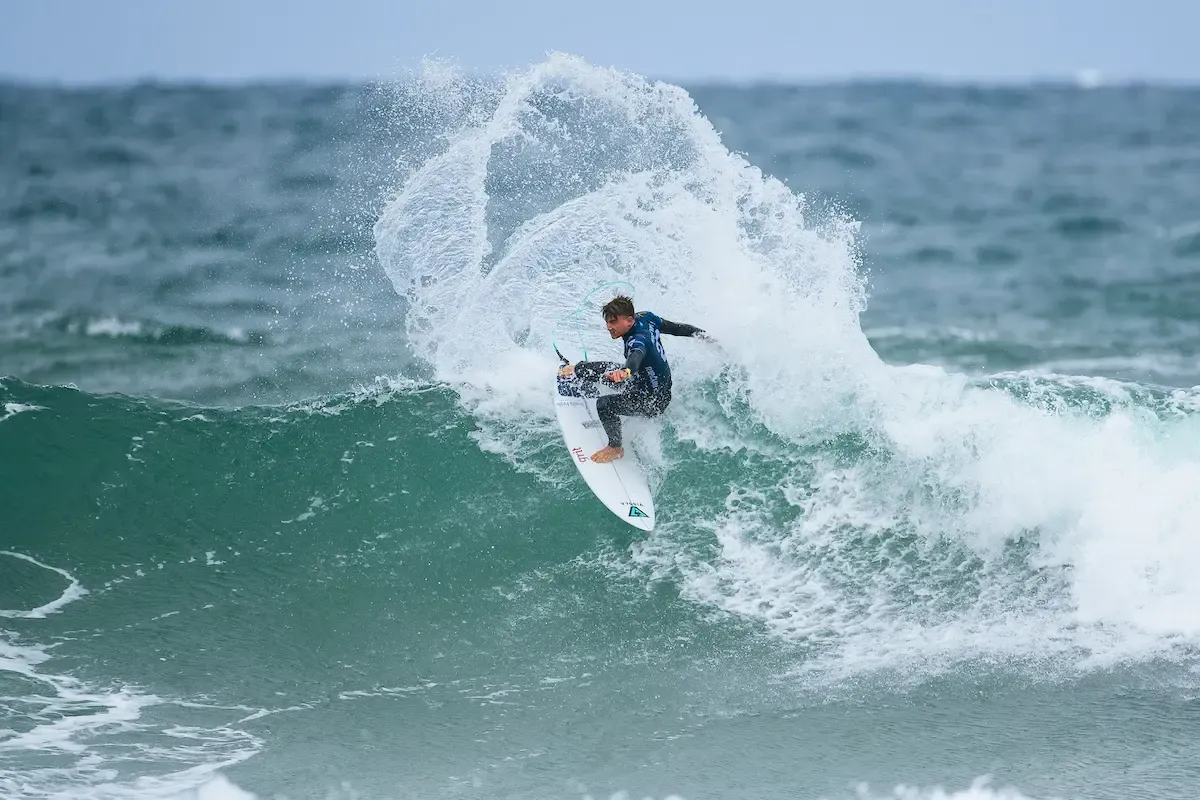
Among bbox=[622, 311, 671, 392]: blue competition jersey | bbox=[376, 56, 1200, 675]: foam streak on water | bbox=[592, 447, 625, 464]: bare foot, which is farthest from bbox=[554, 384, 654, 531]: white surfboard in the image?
bbox=[622, 311, 671, 392]: blue competition jersey

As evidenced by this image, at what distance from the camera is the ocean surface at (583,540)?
22.3 ft

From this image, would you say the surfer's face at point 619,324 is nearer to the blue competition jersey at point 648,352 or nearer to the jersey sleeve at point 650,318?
the blue competition jersey at point 648,352

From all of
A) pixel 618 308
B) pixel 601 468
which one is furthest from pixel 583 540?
pixel 618 308

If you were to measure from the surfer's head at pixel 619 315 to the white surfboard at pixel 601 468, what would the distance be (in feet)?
2.87

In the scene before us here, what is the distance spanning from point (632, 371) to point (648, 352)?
0.24 meters

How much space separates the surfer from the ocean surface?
653 millimetres

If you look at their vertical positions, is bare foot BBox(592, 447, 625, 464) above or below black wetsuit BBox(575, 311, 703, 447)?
below

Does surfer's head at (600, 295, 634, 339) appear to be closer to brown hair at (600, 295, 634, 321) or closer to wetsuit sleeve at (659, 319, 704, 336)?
brown hair at (600, 295, 634, 321)

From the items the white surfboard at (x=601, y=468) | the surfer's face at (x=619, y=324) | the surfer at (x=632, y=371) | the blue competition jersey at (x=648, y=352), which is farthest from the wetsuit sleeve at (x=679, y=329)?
the white surfboard at (x=601, y=468)

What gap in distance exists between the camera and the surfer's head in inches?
319

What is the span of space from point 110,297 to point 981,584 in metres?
13.0

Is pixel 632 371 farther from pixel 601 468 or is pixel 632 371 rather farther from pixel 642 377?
pixel 601 468

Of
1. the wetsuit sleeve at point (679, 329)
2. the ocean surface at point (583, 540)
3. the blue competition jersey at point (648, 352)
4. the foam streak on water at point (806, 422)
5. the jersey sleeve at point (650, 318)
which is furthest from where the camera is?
the wetsuit sleeve at point (679, 329)

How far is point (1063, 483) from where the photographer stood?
28.4ft
